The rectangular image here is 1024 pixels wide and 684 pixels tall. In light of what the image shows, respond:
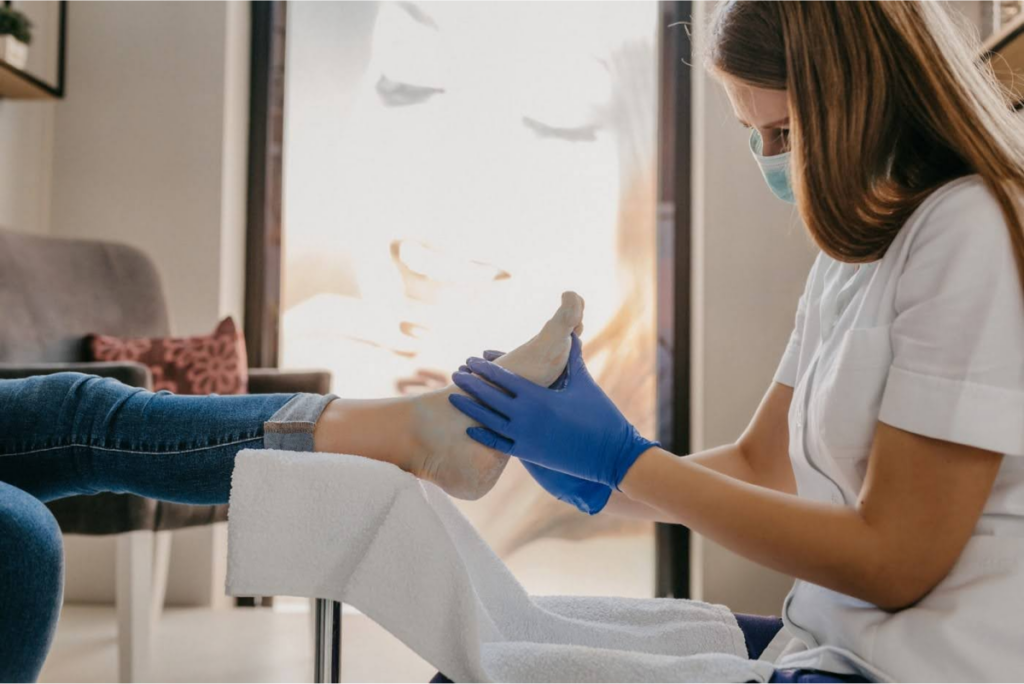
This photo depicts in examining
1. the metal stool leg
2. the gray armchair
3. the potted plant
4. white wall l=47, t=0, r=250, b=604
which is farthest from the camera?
Result: white wall l=47, t=0, r=250, b=604

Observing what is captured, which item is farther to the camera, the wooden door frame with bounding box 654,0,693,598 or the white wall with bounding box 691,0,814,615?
the wooden door frame with bounding box 654,0,693,598

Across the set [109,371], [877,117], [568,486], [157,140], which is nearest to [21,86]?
[157,140]

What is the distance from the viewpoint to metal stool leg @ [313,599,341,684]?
2.48ft

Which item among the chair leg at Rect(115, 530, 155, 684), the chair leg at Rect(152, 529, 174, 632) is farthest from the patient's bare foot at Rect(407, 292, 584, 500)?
the chair leg at Rect(152, 529, 174, 632)

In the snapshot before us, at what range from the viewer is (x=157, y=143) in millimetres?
2471

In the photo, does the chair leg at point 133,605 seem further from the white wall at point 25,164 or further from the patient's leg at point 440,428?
the white wall at point 25,164

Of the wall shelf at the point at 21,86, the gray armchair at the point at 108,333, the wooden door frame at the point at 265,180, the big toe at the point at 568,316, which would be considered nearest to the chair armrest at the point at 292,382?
Result: the gray armchair at the point at 108,333

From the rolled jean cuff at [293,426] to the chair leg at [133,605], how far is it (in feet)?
3.02

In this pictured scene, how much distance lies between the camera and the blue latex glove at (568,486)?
0.94 metres

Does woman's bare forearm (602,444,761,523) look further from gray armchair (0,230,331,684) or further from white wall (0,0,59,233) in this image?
white wall (0,0,59,233)

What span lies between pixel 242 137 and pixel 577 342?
1920mm

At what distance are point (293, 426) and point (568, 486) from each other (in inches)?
12.5

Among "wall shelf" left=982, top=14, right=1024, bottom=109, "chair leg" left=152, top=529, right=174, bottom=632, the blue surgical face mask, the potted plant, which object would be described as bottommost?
"chair leg" left=152, top=529, right=174, bottom=632

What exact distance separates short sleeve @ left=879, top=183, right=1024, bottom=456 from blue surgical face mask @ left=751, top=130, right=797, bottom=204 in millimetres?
261
